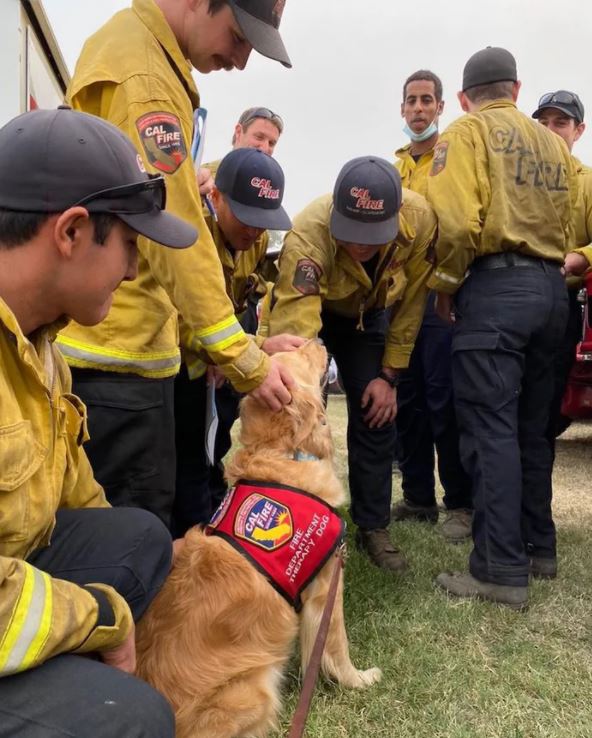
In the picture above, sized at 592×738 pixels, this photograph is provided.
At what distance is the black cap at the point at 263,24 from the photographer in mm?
2152

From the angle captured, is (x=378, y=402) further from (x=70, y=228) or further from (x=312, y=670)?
(x=70, y=228)

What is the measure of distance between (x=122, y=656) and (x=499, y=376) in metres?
2.24

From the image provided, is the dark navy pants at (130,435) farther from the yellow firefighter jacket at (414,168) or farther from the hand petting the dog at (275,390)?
the yellow firefighter jacket at (414,168)

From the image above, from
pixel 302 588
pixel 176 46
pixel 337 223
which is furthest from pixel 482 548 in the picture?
pixel 176 46

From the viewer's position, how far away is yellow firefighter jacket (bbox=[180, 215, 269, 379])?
3135mm

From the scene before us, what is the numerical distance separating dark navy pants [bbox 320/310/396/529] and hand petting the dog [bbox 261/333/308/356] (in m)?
0.74

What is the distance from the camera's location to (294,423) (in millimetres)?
2619

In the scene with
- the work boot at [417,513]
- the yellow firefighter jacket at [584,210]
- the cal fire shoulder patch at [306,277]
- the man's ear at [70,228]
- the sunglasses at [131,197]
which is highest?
the sunglasses at [131,197]

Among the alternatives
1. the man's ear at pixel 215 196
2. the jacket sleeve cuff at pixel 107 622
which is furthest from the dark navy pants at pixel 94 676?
the man's ear at pixel 215 196

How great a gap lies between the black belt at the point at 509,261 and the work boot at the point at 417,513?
6.65ft

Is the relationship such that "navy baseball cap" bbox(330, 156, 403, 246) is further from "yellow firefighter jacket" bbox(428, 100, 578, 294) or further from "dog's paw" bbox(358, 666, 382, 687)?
"dog's paw" bbox(358, 666, 382, 687)

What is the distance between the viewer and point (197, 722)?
6.51ft

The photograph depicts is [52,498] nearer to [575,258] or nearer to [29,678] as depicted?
[29,678]

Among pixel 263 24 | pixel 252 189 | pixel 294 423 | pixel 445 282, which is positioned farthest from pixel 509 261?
pixel 263 24
